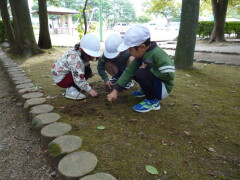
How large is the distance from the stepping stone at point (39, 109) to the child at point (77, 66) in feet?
1.23

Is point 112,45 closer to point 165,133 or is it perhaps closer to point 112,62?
point 112,62

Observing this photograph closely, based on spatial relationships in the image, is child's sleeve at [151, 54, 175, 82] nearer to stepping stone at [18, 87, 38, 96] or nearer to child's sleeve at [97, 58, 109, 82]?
child's sleeve at [97, 58, 109, 82]

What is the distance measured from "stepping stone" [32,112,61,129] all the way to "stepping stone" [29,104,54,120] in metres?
0.09

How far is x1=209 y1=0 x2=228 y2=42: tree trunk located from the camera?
36.9 feet

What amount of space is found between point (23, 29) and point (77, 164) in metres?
5.98

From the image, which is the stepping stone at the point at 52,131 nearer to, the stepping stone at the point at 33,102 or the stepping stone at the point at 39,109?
the stepping stone at the point at 39,109

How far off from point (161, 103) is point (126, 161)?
121 cm

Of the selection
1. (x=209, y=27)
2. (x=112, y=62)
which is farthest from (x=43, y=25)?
(x=209, y=27)

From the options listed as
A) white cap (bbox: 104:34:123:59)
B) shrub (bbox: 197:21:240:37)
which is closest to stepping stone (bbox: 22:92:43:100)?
white cap (bbox: 104:34:123:59)

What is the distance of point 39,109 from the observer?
7.55 feet

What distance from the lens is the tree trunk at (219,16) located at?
11.3 meters

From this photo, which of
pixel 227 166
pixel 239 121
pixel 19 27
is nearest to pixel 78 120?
pixel 227 166

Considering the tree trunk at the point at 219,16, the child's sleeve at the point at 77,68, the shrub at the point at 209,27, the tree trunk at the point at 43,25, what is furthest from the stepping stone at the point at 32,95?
the shrub at the point at 209,27

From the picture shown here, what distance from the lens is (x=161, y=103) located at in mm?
2568
